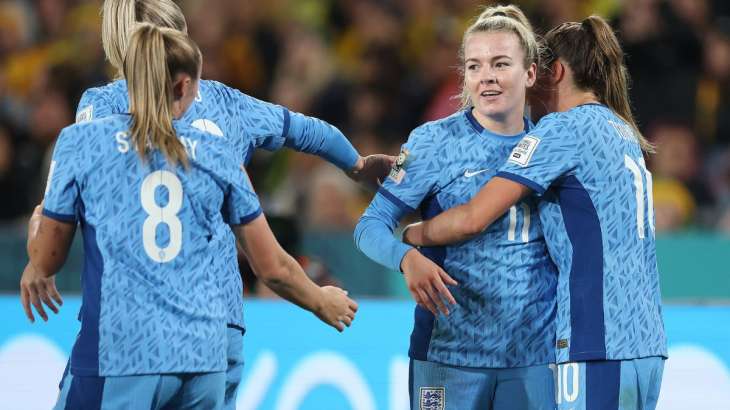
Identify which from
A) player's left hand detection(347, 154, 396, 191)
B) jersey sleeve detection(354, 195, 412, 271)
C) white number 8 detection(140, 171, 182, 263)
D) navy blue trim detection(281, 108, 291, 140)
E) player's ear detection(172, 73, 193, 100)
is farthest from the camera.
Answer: player's left hand detection(347, 154, 396, 191)

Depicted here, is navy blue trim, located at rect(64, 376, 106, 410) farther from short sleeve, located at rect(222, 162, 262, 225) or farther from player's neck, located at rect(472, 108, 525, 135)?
player's neck, located at rect(472, 108, 525, 135)

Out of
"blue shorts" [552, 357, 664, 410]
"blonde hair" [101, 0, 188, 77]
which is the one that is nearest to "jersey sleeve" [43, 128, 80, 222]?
"blonde hair" [101, 0, 188, 77]

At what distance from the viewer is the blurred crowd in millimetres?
7734

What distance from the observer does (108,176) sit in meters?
3.23

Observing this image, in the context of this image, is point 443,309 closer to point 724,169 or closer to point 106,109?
point 106,109

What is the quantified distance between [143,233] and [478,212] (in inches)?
45.0

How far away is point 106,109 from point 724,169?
5.19 meters

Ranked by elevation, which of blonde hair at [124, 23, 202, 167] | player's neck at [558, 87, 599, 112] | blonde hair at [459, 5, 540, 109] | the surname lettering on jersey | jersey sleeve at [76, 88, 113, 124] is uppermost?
blonde hair at [459, 5, 540, 109]

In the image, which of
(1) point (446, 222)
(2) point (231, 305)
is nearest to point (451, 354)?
(1) point (446, 222)

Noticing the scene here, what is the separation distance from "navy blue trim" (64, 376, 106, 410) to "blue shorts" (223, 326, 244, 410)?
701mm

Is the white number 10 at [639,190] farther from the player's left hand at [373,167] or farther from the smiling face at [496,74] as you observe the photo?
the player's left hand at [373,167]

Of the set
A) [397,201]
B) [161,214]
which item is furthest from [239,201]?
[397,201]

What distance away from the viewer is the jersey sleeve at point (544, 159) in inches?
147

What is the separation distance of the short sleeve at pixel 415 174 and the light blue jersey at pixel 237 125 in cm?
36
